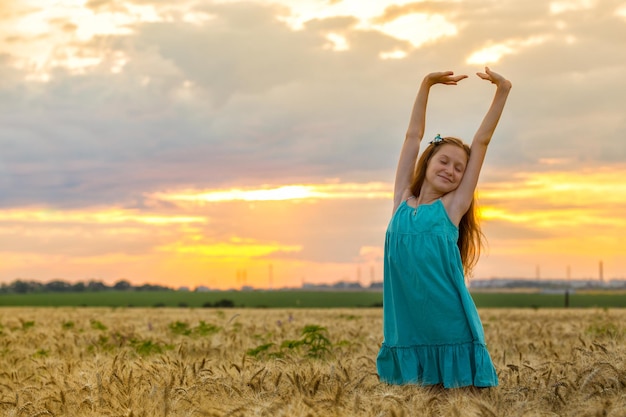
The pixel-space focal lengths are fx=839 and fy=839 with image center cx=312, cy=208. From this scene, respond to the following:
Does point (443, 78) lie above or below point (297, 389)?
above

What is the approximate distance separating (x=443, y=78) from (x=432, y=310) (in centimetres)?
194

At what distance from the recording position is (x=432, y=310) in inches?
253

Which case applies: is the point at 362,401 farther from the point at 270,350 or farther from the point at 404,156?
the point at 270,350

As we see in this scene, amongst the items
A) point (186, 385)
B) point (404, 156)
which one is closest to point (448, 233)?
point (404, 156)

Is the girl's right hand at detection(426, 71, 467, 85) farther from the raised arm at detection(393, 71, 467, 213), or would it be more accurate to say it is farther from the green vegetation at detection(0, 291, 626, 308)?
the green vegetation at detection(0, 291, 626, 308)

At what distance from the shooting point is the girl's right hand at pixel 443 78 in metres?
6.93


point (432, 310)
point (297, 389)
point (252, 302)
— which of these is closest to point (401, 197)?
point (432, 310)

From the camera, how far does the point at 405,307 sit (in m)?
6.59

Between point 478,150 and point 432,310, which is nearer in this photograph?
point 432,310

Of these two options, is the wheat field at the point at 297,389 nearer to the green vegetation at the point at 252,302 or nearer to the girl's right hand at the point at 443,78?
the girl's right hand at the point at 443,78

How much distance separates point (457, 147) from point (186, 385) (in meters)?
2.85

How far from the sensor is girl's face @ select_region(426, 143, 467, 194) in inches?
261

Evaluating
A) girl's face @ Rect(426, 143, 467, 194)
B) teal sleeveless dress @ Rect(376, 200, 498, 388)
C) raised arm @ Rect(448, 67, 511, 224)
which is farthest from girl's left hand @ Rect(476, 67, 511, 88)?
teal sleeveless dress @ Rect(376, 200, 498, 388)

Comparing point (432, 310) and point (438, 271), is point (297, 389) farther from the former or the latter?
point (438, 271)
